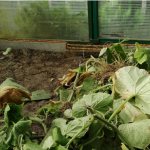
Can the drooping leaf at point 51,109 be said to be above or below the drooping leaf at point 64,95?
above

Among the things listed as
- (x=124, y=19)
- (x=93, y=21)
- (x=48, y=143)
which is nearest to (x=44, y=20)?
(x=93, y=21)

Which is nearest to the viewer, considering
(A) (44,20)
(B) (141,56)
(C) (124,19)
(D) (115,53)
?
(B) (141,56)

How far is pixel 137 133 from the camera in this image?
941 millimetres

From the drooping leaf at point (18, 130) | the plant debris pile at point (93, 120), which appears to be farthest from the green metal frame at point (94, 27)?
the drooping leaf at point (18, 130)

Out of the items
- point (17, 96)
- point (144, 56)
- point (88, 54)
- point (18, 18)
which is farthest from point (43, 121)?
point (18, 18)

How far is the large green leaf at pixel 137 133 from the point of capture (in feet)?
3.04

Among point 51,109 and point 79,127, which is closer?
point 79,127

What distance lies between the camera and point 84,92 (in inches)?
53.3

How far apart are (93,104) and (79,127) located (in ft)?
0.34

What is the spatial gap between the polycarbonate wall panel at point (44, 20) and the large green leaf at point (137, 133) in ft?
5.68

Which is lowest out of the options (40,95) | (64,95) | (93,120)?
(40,95)

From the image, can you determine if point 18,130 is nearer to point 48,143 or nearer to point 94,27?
point 48,143

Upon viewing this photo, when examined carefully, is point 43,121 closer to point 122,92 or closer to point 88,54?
point 122,92

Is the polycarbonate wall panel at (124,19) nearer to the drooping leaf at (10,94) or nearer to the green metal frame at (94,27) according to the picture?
the green metal frame at (94,27)
